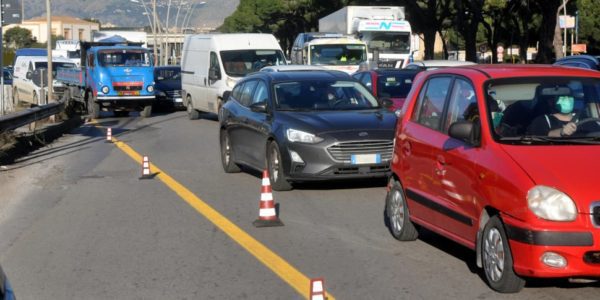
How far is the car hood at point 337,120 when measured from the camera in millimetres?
12727

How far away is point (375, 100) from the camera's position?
46.8 ft

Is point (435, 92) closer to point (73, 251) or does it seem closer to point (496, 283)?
point (496, 283)

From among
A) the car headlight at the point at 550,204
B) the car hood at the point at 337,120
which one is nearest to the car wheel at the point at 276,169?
the car hood at the point at 337,120

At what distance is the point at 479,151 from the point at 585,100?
3.83 feet

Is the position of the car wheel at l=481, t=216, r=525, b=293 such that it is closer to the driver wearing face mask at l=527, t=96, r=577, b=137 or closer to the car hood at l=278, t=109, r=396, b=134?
the driver wearing face mask at l=527, t=96, r=577, b=137

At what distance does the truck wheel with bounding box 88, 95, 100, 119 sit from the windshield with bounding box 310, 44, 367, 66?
25.5 feet

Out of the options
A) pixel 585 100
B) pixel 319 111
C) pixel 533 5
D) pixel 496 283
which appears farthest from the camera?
pixel 533 5

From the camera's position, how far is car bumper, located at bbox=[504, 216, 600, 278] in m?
6.35

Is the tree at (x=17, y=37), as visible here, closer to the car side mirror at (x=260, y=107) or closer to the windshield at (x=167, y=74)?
the windshield at (x=167, y=74)

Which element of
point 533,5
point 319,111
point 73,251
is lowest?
point 73,251

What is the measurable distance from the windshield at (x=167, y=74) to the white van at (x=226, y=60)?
28.1 ft

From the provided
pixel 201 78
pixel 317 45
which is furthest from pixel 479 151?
pixel 317 45

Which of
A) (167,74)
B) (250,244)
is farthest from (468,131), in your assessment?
(167,74)

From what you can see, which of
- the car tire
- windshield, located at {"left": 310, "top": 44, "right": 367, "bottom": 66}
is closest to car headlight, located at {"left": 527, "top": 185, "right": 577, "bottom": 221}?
the car tire
